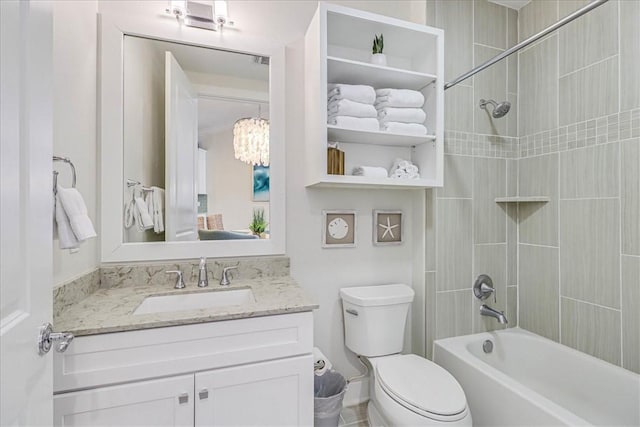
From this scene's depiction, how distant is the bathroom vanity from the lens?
1.06 meters

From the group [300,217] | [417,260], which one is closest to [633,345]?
[417,260]

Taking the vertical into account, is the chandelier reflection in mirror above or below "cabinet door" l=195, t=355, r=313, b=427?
above

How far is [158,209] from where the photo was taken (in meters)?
1.62

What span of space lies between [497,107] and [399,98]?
0.75 metres

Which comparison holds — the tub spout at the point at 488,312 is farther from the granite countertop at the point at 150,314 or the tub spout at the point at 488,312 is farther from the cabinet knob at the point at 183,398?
the cabinet knob at the point at 183,398

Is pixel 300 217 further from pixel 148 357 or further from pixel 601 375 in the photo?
pixel 601 375

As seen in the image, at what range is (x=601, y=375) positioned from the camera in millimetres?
1614

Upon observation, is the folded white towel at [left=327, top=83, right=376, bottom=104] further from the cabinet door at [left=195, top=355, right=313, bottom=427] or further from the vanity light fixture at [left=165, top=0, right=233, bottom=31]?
the cabinet door at [left=195, top=355, right=313, bottom=427]

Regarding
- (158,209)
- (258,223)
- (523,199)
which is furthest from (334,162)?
(523,199)

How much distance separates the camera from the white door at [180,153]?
1.64 meters

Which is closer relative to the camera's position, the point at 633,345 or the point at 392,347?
the point at 633,345

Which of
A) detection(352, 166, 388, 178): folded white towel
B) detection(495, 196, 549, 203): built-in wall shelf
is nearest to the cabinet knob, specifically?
detection(352, 166, 388, 178): folded white towel

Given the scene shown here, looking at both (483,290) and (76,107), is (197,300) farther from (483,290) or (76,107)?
(483,290)

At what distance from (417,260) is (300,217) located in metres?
0.82
